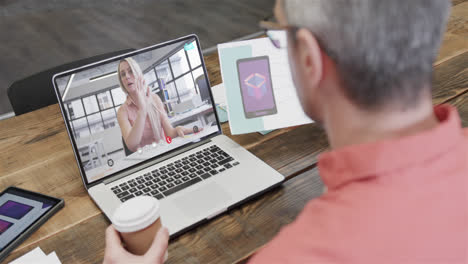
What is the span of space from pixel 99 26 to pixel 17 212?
3.51 metres

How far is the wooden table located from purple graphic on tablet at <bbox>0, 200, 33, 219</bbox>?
7 centimetres

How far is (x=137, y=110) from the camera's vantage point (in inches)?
45.0

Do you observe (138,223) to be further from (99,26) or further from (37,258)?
(99,26)

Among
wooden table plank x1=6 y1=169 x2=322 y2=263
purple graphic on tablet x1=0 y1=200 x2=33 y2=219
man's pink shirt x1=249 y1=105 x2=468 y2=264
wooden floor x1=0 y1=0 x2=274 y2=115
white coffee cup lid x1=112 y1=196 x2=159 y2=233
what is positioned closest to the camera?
man's pink shirt x1=249 y1=105 x2=468 y2=264

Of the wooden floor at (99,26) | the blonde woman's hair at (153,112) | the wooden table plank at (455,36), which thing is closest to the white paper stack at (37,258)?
the blonde woman's hair at (153,112)

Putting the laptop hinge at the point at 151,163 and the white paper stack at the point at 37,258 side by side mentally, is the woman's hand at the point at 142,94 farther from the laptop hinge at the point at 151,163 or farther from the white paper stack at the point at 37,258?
the white paper stack at the point at 37,258

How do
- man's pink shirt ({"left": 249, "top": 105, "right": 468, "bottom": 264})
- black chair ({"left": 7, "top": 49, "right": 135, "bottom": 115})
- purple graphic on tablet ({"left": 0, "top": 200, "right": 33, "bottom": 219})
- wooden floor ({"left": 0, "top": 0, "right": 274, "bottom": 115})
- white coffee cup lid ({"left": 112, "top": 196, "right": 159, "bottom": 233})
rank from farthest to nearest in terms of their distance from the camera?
wooden floor ({"left": 0, "top": 0, "right": 274, "bottom": 115})
black chair ({"left": 7, "top": 49, "right": 135, "bottom": 115})
purple graphic on tablet ({"left": 0, "top": 200, "right": 33, "bottom": 219})
white coffee cup lid ({"left": 112, "top": 196, "right": 159, "bottom": 233})
man's pink shirt ({"left": 249, "top": 105, "right": 468, "bottom": 264})

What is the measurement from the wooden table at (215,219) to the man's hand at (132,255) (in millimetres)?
117

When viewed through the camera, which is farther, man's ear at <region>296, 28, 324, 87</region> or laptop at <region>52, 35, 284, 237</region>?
laptop at <region>52, 35, 284, 237</region>

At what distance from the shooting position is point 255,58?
4.22 feet

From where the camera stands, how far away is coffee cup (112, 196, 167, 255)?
77 cm

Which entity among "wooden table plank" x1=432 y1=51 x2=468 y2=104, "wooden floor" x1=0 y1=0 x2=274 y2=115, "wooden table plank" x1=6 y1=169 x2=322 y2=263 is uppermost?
"wooden floor" x1=0 y1=0 x2=274 y2=115

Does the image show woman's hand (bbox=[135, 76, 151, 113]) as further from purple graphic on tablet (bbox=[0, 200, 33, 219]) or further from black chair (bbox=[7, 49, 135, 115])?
black chair (bbox=[7, 49, 135, 115])

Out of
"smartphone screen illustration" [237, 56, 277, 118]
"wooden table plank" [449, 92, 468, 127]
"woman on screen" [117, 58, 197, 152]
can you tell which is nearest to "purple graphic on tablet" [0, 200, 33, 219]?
"woman on screen" [117, 58, 197, 152]
